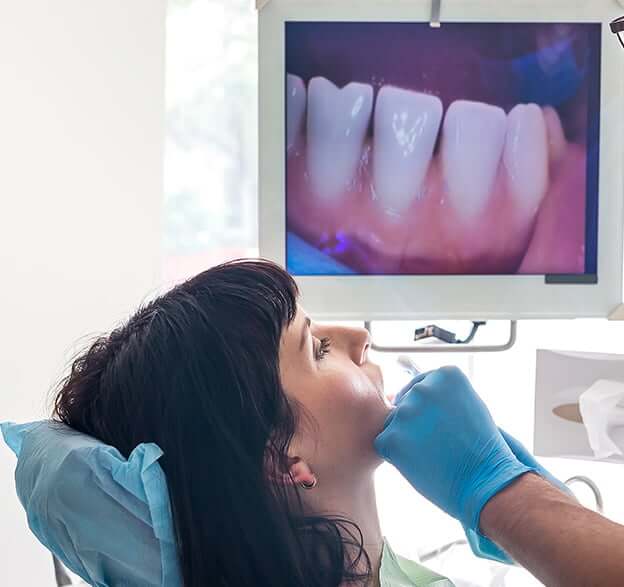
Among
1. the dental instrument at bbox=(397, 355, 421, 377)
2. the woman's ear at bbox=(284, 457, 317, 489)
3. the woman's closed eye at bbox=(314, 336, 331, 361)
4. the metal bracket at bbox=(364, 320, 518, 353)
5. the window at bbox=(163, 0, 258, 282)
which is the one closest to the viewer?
the woman's ear at bbox=(284, 457, 317, 489)

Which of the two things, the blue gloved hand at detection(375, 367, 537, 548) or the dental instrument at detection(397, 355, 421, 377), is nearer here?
the blue gloved hand at detection(375, 367, 537, 548)

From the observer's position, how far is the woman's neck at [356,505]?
3.85 ft

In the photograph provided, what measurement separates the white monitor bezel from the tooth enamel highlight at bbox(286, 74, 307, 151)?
0.01 metres

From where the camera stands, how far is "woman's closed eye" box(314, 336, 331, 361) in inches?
48.4

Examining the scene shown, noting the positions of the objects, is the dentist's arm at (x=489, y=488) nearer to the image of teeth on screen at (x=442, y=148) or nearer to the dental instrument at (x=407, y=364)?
the dental instrument at (x=407, y=364)

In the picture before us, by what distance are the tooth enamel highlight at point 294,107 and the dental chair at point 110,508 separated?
29.5 inches

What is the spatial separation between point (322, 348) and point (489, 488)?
12.1 inches

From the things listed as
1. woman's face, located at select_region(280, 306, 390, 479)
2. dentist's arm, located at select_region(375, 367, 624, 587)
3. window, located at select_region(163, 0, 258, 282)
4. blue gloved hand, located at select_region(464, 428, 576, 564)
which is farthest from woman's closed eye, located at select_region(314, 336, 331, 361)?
window, located at select_region(163, 0, 258, 282)

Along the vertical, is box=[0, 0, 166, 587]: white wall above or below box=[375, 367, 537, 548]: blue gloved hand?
above

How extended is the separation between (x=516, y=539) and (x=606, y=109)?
0.91 m

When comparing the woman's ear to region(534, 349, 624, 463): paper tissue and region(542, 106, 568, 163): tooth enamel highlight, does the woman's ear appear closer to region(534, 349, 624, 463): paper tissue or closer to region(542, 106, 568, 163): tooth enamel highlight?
region(534, 349, 624, 463): paper tissue

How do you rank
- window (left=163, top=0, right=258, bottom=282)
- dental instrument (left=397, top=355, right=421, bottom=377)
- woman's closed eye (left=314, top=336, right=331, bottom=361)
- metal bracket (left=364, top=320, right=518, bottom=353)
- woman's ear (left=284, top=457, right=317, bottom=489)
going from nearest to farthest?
woman's ear (left=284, top=457, right=317, bottom=489) → woman's closed eye (left=314, top=336, right=331, bottom=361) → dental instrument (left=397, top=355, right=421, bottom=377) → metal bracket (left=364, top=320, right=518, bottom=353) → window (left=163, top=0, right=258, bottom=282)

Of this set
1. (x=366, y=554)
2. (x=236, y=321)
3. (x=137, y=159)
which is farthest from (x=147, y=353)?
(x=137, y=159)

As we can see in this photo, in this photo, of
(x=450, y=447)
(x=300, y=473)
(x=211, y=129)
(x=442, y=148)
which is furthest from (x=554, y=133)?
(x=211, y=129)
